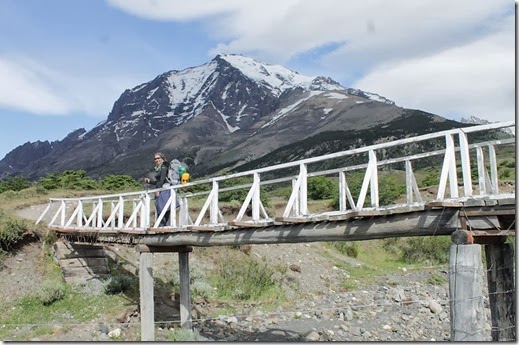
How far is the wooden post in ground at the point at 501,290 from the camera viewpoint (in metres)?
8.45

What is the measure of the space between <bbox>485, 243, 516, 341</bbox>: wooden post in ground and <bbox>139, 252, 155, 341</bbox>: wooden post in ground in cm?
848

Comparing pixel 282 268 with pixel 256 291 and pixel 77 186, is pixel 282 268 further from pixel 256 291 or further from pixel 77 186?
pixel 77 186

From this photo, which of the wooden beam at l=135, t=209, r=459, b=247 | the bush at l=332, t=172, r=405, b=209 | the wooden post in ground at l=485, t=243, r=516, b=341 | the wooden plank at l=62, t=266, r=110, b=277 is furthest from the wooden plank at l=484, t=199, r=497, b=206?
the bush at l=332, t=172, r=405, b=209

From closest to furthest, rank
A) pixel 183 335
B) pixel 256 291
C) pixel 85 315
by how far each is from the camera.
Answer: pixel 183 335 < pixel 85 315 < pixel 256 291

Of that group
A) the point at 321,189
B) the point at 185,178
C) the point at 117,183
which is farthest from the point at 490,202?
the point at 321,189

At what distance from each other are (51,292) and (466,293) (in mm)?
13689

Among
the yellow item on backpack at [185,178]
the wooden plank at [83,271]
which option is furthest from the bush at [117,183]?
the yellow item on backpack at [185,178]

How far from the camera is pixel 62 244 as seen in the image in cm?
1938

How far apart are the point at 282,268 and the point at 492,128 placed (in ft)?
60.7

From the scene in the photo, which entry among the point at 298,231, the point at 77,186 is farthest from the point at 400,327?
the point at 77,186

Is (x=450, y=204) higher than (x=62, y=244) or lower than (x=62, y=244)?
higher

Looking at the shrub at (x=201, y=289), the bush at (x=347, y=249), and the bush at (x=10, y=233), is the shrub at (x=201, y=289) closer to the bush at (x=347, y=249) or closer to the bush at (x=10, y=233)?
the bush at (x=10, y=233)

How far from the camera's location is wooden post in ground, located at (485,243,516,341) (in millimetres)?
8445

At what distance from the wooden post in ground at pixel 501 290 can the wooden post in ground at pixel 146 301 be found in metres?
8.48
